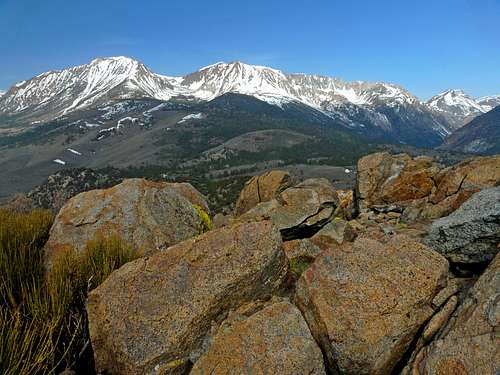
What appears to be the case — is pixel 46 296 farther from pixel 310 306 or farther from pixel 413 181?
pixel 413 181

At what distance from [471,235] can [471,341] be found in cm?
338

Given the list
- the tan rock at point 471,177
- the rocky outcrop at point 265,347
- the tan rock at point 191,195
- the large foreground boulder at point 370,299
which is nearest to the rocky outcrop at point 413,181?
the tan rock at point 471,177

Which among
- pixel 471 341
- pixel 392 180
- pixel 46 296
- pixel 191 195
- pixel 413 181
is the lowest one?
pixel 46 296

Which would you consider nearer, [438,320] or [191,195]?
[438,320]

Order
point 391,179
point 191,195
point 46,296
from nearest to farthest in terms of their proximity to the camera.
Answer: point 46,296 < point 191,195 < point 391,179

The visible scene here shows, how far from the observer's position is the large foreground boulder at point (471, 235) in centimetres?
845

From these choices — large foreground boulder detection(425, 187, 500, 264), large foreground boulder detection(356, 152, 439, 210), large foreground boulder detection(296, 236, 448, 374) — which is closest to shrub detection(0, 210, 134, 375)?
large foreground boulder detection(296, 236, 448, 374)

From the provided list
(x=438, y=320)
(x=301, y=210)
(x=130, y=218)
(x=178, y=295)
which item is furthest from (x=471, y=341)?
(x=301, y=210)

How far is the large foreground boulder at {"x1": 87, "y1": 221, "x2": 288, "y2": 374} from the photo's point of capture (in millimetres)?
7469

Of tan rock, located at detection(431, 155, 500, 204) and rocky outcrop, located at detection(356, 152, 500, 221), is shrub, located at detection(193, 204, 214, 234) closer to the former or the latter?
rocky outcrop, located at detection(356, 152, 500, 221)

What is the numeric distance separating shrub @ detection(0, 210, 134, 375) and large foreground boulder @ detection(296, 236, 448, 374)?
487 cm

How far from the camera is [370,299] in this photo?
24.5 feet

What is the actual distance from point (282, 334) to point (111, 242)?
22.0 ft

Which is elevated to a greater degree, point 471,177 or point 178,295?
point 471,177
